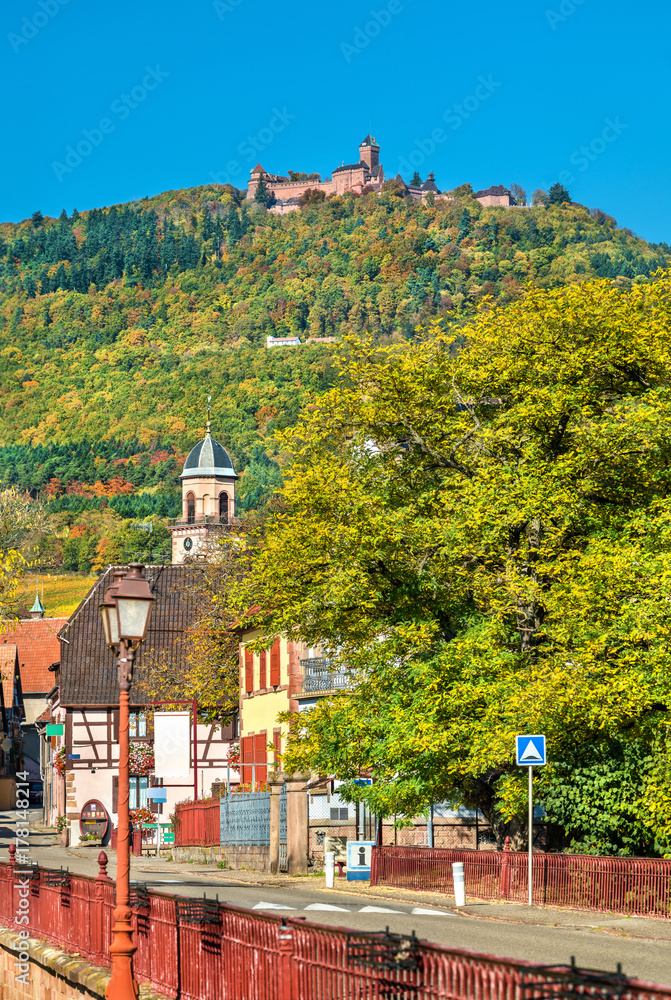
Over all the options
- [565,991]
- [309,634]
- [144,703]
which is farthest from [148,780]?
[565,991]

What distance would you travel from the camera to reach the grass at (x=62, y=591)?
142875mm

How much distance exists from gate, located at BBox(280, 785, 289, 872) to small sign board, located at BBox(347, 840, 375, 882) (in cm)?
405

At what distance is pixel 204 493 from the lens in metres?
136

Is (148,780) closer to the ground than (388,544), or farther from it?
closer to the ground

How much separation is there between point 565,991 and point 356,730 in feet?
57.1

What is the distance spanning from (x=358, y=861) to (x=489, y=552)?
6.32m

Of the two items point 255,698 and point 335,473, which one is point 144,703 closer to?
point 255,698

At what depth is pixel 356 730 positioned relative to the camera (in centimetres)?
2358

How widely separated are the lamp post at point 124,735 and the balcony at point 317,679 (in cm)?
2366

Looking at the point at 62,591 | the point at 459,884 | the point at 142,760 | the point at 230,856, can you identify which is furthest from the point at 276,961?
the point at 62,591

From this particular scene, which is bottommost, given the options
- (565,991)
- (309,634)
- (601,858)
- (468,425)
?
(601,858)

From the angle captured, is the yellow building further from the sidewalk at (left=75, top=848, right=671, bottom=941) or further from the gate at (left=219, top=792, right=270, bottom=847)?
the sidewalk at (left=75, top=848, right=671, bottom=941)

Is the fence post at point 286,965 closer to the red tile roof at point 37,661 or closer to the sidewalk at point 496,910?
the sidewalk at point 496,910

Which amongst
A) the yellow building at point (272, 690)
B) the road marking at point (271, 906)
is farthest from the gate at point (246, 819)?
the road marking at point (271, 906)
